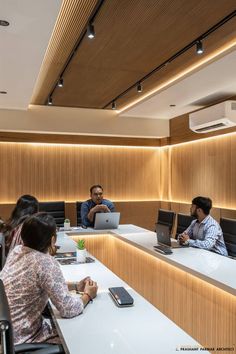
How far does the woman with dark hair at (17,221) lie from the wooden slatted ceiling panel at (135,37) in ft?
5.58

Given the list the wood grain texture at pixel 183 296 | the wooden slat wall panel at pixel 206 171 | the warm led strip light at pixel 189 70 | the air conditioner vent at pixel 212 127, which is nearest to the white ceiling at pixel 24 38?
the warm led strip light at pixel 189 70

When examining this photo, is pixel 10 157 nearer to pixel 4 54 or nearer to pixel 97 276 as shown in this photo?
pixel 4 54

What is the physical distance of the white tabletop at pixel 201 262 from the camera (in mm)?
2250

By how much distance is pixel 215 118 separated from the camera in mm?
5012

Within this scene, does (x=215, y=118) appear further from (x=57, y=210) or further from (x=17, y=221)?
(x=17, y=221)

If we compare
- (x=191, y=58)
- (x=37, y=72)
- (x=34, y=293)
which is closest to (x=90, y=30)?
(x=37, y=72)

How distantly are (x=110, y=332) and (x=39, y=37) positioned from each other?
96.8 inches

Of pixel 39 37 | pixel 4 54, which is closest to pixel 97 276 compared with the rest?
pixel 39 37

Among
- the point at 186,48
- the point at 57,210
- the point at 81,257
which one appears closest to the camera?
the point at 81,257

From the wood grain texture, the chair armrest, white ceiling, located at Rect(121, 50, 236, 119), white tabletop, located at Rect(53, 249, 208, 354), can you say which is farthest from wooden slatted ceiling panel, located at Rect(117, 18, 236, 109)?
the chair armrest

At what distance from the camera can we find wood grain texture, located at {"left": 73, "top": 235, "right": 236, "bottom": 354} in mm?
2271

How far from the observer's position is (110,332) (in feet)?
5.06

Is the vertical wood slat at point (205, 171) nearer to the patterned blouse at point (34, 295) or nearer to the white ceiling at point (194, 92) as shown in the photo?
the white ceiling at point (194, 92)

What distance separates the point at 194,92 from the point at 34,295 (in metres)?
3.91
